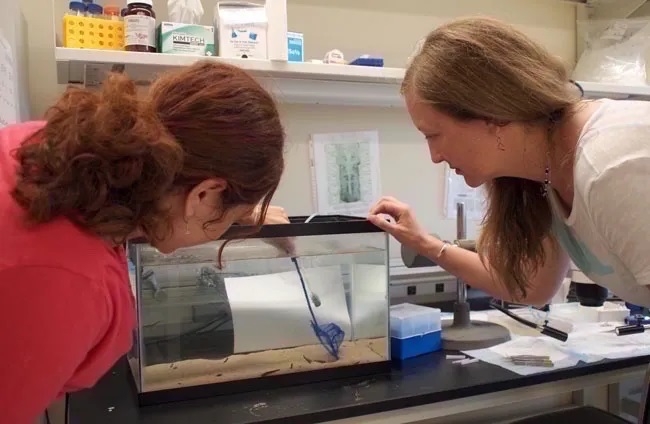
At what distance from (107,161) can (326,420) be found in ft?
1.95

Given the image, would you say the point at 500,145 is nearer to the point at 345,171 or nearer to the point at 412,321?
the point at 412,321

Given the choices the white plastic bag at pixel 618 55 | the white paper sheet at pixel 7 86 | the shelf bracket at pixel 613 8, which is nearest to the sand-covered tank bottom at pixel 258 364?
the white paper sheet at pixel 7 86

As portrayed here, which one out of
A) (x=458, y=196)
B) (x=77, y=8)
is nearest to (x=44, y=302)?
(x=77, y=8)

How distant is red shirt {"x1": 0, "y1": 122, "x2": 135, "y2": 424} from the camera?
602mm

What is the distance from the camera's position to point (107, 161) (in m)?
0.64

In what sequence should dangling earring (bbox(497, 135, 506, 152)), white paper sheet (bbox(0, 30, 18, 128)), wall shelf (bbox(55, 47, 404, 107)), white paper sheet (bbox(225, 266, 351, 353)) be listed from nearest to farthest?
white paper sheet (bbox(0, 30, 18, 128)), dangling earring (bbox(497, 135, 506, 152)), white paper sheet (bbox(225, 266, 351, 353)), wall shelf (bbox(55, 47, 404, 107))

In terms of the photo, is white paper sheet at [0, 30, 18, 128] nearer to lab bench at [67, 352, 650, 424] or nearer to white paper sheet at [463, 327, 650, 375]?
lab bench at [67, 352, 650, 424]

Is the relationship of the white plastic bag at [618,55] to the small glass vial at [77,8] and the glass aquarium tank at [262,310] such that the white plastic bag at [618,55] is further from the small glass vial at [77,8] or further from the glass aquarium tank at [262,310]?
the small glass vial at [77,8]

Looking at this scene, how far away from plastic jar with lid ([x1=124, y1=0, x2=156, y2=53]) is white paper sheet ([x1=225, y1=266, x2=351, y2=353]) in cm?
54

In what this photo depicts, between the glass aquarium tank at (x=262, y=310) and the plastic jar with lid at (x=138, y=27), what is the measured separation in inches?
19.4

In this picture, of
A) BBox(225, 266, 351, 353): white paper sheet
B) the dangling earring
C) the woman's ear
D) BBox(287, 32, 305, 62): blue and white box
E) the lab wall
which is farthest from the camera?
the lab wall

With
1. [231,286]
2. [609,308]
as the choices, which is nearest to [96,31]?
[231,286]

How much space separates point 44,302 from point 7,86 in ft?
1.78

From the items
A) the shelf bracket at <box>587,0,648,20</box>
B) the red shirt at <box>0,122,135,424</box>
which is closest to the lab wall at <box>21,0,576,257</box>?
the shelf bracket at <box>587,0,648,20</box>
